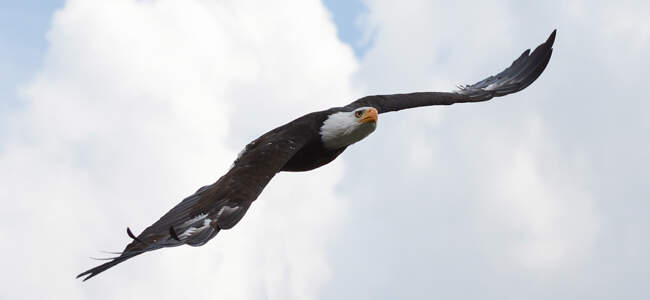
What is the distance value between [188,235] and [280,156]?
6.46 ft

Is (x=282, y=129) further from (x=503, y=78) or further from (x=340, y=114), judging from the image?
(x=503, y=78)

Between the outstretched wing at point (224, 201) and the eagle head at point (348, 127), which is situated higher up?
the eagle head at point (348, 127)

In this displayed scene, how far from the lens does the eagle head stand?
15.0 meters

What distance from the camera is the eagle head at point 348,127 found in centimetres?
1497

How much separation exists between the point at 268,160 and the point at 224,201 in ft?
3.26

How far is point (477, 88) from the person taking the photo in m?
19.3

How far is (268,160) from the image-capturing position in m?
13.9

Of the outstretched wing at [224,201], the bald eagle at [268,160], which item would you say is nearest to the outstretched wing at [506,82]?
the bald eagle at [268,160]

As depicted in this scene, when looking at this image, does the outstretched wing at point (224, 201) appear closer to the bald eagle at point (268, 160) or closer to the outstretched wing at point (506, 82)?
the bald eagle at point (268, 160)

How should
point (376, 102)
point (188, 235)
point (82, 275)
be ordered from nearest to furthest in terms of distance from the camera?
1. point (82, 275)
2. point (188, 235)
3. point (376, 102)

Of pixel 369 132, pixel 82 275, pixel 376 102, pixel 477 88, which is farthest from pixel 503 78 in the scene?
pixel 82 275

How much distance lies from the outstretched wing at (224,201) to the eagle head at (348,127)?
378 mm

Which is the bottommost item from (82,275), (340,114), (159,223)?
(82,275)

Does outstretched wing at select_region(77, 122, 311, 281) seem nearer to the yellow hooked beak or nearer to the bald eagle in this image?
the bald eagle
